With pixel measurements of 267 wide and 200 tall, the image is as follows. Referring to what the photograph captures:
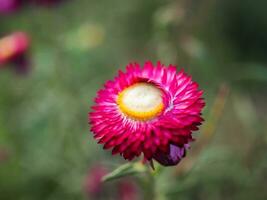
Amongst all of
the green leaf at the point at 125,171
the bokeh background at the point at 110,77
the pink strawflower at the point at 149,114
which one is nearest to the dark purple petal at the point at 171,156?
the pink strawflower at the point at 149,114

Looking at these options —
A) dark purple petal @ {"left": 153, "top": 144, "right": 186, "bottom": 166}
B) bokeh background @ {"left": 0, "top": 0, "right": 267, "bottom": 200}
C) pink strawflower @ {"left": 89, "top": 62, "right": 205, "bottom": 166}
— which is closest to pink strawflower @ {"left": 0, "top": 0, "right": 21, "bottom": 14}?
bokeh background @ {"left": 0, "top": 0, "right": 267, "bottom": 200}

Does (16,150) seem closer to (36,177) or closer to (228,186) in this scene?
(36,177)

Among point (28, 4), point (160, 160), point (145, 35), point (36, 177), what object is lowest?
point (160, 160)

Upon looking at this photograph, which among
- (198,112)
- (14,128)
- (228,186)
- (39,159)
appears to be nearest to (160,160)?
(198,112)

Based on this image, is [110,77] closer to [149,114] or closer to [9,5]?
[9,5]

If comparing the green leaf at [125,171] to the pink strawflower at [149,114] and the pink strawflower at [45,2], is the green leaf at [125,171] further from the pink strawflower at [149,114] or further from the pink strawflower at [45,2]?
the pink strawflower at [45,2]

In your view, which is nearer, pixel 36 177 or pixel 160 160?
pixel 160 160

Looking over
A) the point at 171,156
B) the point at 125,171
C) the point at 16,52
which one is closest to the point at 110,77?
the point at 16,52
